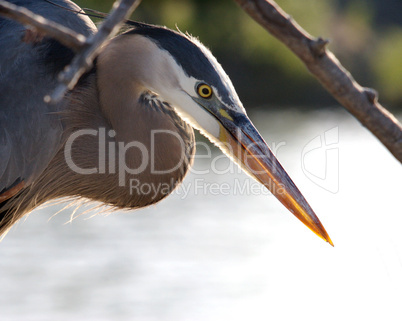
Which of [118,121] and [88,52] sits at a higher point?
[88,52]

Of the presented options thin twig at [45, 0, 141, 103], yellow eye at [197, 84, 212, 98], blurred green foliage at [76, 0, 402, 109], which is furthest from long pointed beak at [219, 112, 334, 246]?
blurred green foliage at [76, 0, 402, 109]

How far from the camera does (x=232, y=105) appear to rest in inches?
112

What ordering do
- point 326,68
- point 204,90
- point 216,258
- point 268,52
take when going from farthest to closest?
point 268,52 < point 216,258 < point 204,90 < point 326,68

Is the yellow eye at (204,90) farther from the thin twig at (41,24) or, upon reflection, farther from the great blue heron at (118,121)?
the thin twig at (41,24)

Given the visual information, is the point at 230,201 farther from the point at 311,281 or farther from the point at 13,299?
the point at 13,299

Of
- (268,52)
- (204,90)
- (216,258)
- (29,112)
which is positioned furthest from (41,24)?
(268,52)

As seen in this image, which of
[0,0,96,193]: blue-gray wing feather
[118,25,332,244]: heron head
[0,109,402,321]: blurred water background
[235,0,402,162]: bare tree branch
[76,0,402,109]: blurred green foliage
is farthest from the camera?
[76,0,402,109]: blurred green foliage

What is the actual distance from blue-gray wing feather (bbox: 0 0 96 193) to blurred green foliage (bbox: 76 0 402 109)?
941cm

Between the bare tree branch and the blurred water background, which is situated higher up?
the bare tree branch

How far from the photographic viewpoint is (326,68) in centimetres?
124

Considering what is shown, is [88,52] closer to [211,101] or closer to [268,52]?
[211,101]

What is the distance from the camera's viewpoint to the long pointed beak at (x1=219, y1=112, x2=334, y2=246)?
2830 millimetres

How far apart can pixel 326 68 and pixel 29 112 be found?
2.01 m

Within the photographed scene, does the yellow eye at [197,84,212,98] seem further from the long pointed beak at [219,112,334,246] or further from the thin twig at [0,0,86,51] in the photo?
the thin twig at [0,0,86,51]
